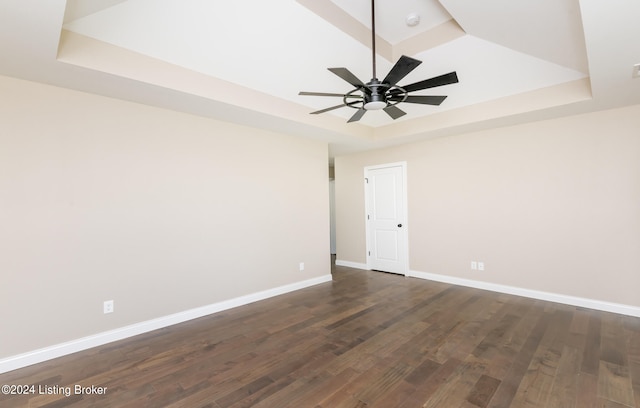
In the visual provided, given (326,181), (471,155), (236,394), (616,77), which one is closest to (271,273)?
(326,181)

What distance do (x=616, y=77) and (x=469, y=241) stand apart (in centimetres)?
269

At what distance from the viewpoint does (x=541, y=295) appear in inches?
155

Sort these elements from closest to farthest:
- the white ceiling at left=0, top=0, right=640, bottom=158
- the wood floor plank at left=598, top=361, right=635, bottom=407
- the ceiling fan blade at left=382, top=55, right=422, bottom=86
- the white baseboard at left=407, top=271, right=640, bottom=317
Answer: the ceiling fan blade at left=382, top=55, right=422, bottom=86 → the wood floor plank at left=598, top=361, right=635, bottom=407 → the white ceiling at left=0, top=0, right=640, bottom=158 → the white baseboard at left=407, top=271, right=640, bottom=317

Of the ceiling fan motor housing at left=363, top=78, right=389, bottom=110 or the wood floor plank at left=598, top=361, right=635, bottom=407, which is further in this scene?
the ceiling fan motor housing at left=363, top=78, right=389, bottom=110

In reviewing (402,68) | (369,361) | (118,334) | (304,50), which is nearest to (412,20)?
(304,50)

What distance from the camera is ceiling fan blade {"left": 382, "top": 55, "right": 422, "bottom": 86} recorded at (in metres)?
1.83

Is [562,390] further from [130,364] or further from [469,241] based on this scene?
[130,364]

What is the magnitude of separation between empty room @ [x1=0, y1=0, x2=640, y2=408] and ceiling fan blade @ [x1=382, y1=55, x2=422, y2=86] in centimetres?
2

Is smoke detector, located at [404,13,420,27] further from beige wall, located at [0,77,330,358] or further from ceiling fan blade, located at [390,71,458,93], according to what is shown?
beige wall, located at [0,77,330,358]

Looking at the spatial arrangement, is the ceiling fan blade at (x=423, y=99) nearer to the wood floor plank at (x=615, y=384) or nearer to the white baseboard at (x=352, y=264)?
the wood floor plank at (x=615, y=384)

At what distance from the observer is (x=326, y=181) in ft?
17.0

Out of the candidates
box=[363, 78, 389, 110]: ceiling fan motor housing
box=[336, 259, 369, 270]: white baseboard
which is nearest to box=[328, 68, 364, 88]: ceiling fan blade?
box=[363, 78, 389, 110]: ceiling fan motor housing

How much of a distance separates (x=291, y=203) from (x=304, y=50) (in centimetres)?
235

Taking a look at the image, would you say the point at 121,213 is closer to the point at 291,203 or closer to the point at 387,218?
the point at 291,203
